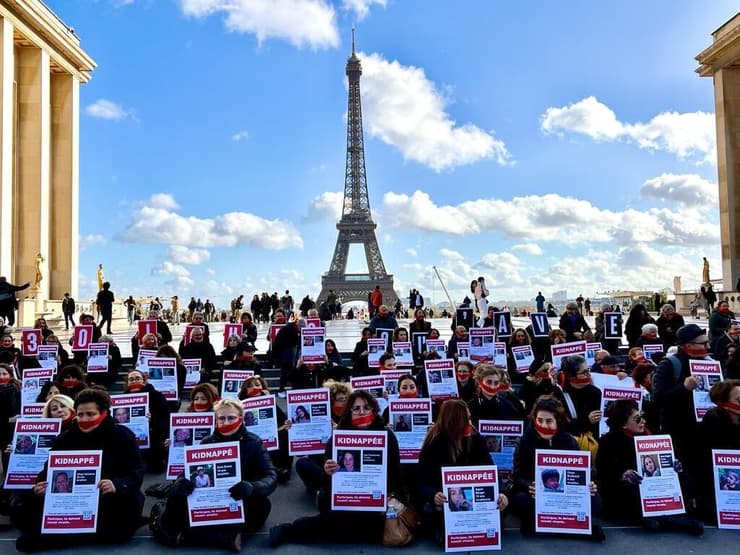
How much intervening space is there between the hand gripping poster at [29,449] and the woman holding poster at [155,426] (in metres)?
1.55

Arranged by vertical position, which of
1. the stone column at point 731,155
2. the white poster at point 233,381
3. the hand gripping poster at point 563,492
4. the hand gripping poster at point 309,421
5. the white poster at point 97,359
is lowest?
the hand gripping poster at point 563,492

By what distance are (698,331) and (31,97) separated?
104 ft

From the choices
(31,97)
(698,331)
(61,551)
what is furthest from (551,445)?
(31,97)

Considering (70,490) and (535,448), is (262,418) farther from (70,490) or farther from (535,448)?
(535,448)

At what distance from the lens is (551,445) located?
5.28 metres

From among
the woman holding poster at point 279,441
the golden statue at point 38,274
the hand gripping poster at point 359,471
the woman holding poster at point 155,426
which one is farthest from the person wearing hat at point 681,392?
the golden statue at point 38,274

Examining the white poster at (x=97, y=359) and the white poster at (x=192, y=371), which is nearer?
the white poster at (x=192, y=371)

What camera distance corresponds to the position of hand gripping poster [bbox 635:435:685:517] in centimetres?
516

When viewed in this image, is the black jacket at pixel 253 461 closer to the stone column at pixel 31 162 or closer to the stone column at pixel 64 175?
the stone column at pixel 31 162

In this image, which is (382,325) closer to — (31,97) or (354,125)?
(31,97)

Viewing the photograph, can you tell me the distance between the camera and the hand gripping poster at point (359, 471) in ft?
16.8

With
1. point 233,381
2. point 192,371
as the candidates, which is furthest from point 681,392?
point 192,371

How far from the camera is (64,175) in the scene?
34.5 meters

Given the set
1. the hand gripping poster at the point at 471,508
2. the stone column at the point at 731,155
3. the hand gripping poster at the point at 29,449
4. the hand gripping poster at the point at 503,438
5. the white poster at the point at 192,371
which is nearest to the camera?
the hand gripping poster at the point at 471,508
